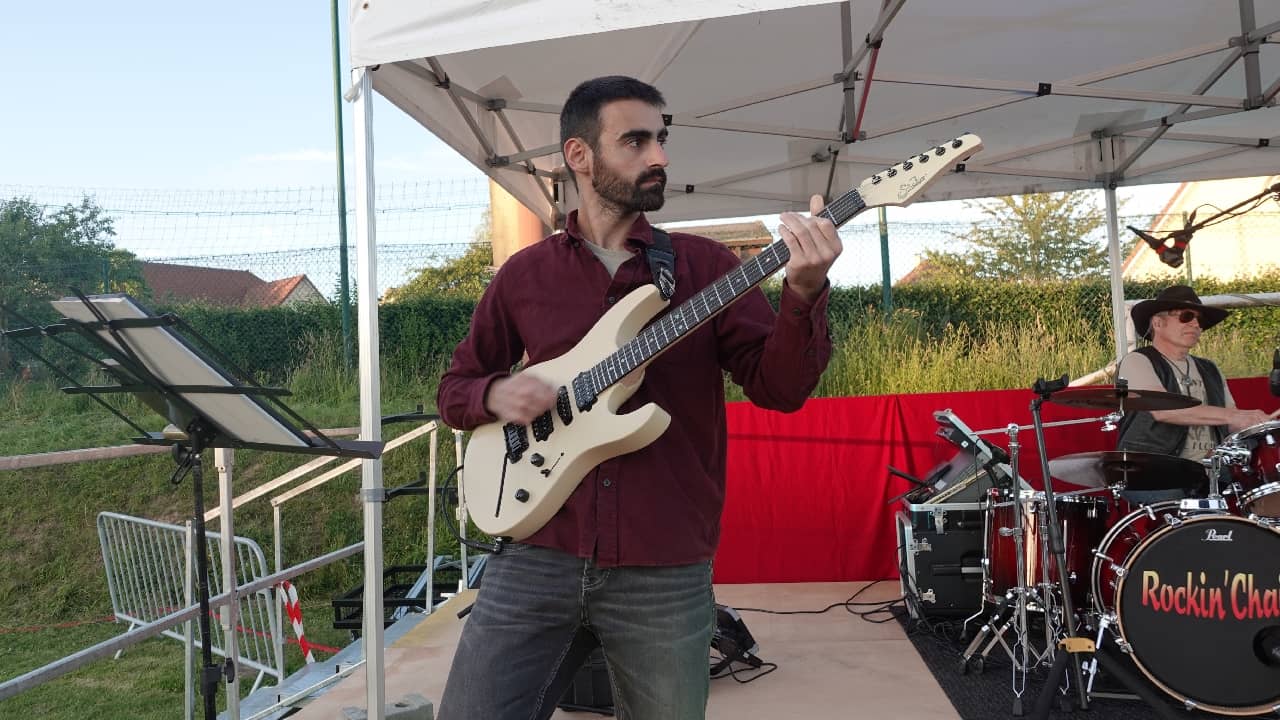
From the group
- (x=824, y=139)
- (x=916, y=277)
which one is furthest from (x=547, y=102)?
(x=916, y=277)

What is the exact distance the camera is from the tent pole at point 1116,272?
22.5 feet

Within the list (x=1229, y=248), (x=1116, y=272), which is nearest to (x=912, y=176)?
(x=1116, y=272)

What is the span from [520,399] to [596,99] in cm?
65

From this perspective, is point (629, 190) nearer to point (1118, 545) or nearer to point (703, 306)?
point (703, 306)

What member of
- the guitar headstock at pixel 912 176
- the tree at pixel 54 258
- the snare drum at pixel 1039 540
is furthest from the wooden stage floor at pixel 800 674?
the tree at pixel 54 258

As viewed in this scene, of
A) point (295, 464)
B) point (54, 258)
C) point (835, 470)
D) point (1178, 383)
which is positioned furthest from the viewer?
point (54, 258)

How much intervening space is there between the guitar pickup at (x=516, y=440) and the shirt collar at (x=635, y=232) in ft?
1.36

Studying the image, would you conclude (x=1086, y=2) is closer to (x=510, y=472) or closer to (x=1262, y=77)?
(x=1262, y=77)

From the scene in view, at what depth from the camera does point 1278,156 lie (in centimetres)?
647

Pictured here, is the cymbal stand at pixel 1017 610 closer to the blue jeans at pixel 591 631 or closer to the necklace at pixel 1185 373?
the necklace at pixel 1185 373

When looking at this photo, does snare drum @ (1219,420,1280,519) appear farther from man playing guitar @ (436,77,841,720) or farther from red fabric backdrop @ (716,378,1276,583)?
man playing guitar @ (436,77,841,720)

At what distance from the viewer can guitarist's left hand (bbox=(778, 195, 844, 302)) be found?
172 cm

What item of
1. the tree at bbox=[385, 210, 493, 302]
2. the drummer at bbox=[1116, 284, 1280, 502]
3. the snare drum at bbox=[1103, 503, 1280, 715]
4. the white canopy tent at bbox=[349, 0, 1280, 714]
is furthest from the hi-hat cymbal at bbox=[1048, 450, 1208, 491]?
the tree at bbox=[385, 210, 493, 302]

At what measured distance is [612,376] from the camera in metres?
1.93
